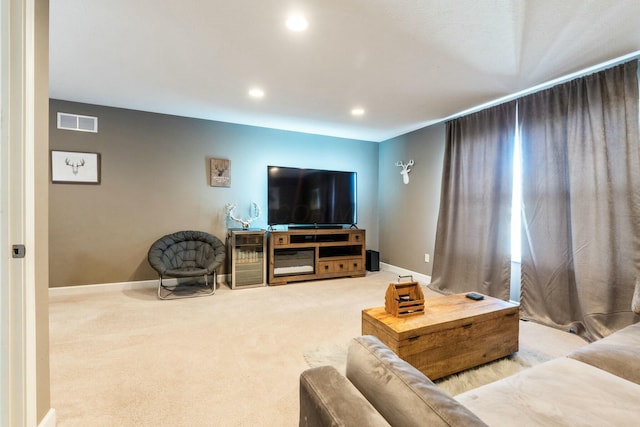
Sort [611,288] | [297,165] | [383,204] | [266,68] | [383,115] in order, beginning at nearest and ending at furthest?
[611,288]
[266,68]
[383,115]
[297,165]
[383,204]

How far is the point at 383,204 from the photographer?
16.9 feet

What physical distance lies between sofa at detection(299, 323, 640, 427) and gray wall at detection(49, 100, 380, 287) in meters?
3.66

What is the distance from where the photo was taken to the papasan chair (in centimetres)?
346

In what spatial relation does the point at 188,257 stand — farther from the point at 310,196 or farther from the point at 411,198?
the point at 411,198

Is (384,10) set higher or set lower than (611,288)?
higher

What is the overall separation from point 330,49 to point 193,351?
2586mm

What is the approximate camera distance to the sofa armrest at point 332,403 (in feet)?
2.05

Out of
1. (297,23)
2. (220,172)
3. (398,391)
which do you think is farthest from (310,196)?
(398,391)

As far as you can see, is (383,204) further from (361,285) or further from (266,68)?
(266,68)

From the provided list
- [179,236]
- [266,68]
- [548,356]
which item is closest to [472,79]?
[266,68]

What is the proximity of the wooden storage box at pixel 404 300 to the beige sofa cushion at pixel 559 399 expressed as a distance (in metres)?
0.74

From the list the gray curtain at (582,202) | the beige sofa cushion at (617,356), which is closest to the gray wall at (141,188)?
the gray curtain at (582,202)

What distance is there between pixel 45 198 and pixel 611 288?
3.92 metres

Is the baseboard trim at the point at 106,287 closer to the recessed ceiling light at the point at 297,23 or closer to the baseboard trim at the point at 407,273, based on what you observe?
the baseboard trim at the point at 407,273
